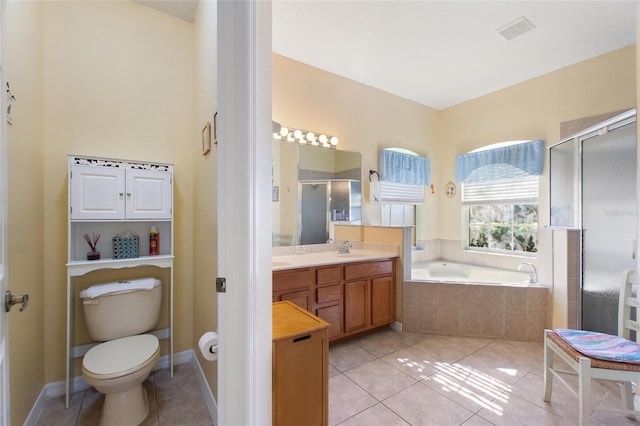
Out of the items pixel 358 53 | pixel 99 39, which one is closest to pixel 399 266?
pixel 358 53

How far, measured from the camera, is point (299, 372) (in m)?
1.12

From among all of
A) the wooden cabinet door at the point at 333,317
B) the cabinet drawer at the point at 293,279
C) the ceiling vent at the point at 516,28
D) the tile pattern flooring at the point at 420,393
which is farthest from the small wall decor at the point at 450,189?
the cabinet drawer at the point at 293,279

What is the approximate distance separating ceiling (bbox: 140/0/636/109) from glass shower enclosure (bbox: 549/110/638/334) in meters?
0.94

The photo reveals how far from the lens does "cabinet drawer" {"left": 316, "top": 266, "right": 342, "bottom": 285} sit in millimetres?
2337

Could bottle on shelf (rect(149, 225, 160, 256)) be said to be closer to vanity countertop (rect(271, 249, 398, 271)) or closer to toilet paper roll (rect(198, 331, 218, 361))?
vanity countertop (rect(271, 249, 398, 271))

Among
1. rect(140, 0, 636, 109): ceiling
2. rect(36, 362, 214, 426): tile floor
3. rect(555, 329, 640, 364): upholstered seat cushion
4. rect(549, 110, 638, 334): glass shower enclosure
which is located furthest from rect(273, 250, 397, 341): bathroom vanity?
rect(140, 0, 636, 109): ceiling

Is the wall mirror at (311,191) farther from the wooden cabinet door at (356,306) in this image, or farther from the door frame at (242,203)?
the door frame at (242,203)

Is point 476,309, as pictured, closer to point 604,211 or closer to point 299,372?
Answer: point 604,211

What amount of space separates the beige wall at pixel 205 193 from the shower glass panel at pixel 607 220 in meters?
2.90

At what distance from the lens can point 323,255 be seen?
2.79 m

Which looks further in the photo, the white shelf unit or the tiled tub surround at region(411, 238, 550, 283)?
the tiled tub surround at region(411, 238, 550, 283)

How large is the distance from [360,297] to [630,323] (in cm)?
179

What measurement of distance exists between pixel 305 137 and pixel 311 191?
0.59 metres

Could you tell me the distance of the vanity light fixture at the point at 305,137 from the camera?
2.80 metres
